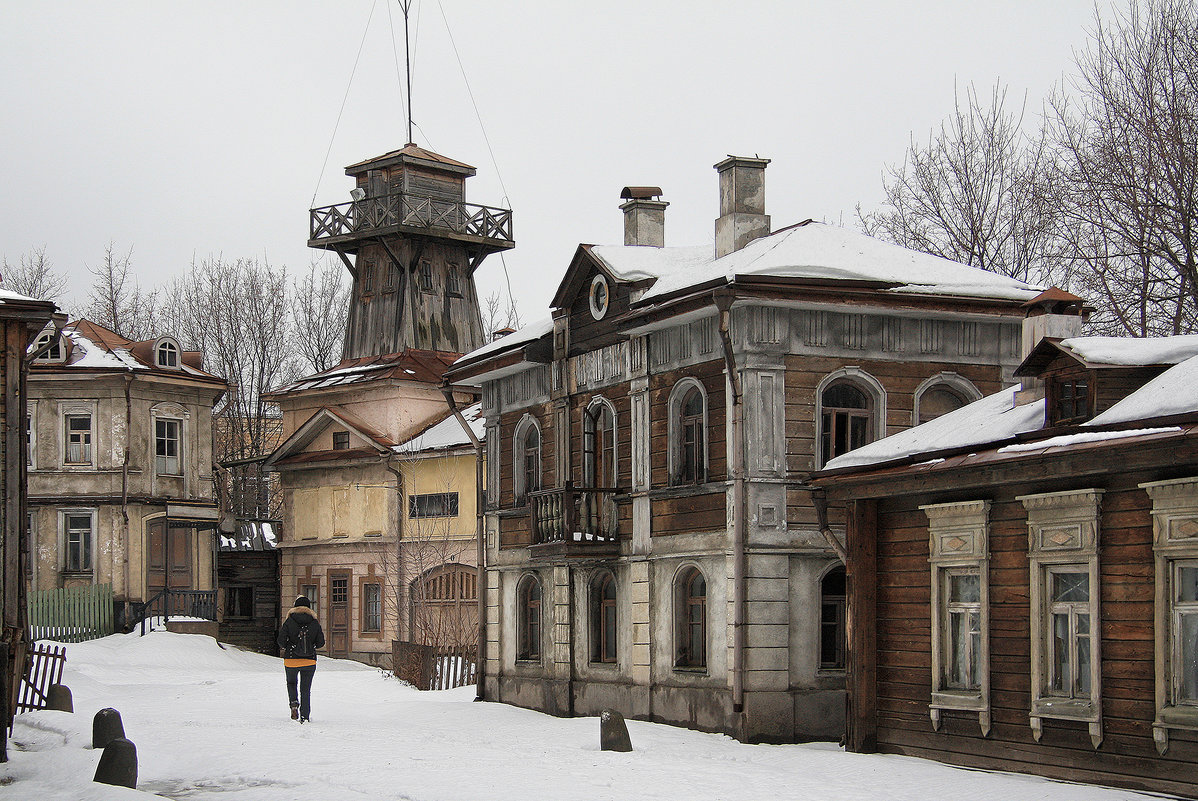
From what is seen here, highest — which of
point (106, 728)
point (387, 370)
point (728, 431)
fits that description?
point (387, 370)

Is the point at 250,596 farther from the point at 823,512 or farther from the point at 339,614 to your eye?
the point at 823,512

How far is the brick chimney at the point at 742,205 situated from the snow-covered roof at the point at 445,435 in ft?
61.6

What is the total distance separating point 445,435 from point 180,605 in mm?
8273

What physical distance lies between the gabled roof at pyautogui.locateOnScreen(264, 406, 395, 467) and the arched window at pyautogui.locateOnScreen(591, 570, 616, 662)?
19.5m

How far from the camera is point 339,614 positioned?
44719mm

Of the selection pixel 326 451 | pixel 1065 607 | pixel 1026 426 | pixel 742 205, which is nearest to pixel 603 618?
pixel 742 205

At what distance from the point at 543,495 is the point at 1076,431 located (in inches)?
447

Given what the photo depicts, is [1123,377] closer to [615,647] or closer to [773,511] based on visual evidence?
[773,511]

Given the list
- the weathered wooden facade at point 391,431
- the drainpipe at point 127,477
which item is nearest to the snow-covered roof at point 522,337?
the weathered wooden facade at point 391,431

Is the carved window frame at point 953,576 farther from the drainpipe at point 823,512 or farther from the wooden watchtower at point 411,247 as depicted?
the wooden watchtower at point 411,247

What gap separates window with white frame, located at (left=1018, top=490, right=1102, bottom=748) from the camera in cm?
1499

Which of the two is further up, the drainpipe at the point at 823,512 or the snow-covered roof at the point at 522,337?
the snow-covered roof at the point at 522,337

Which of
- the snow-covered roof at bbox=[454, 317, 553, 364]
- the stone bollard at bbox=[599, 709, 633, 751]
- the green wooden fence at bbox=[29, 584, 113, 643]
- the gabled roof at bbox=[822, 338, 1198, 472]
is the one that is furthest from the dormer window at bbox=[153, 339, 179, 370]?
the gabled roof at bbox=[822, 338, 1198, 472]

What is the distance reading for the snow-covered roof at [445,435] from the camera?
42581mm
